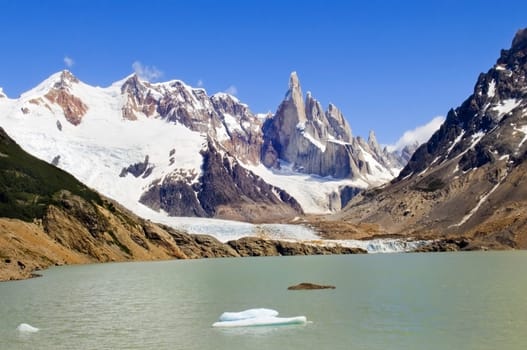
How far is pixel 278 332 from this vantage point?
41.6 meters

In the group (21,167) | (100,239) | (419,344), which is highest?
(21,167)

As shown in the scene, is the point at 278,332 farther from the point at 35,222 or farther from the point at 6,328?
the point at 35,222

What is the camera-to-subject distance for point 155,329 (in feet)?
145

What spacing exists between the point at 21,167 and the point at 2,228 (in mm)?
40253

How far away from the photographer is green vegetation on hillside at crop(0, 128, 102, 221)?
13575cm

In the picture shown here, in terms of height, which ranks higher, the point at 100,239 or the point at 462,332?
the point at 100,239

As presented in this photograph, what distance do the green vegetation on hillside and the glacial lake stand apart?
191 ft

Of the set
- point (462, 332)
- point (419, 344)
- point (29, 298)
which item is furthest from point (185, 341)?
point (29, 298)

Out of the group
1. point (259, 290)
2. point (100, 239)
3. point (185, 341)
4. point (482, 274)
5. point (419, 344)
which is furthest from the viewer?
point (100, 239)

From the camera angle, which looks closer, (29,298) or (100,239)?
(29,298)

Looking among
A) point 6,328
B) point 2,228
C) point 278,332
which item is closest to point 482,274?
point 278,332

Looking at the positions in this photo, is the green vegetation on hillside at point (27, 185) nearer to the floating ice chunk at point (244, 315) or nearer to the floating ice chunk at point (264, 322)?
the floating ice chunk at point (244, 315)

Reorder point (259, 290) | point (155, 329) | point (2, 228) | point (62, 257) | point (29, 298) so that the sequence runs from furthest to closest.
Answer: point (62, 257) → point (2, 228) → point (259, 290) → point (29, 298) → point (155, 329)

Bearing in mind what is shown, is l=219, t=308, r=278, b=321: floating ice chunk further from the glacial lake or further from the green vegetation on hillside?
the green vegetation on hillside
